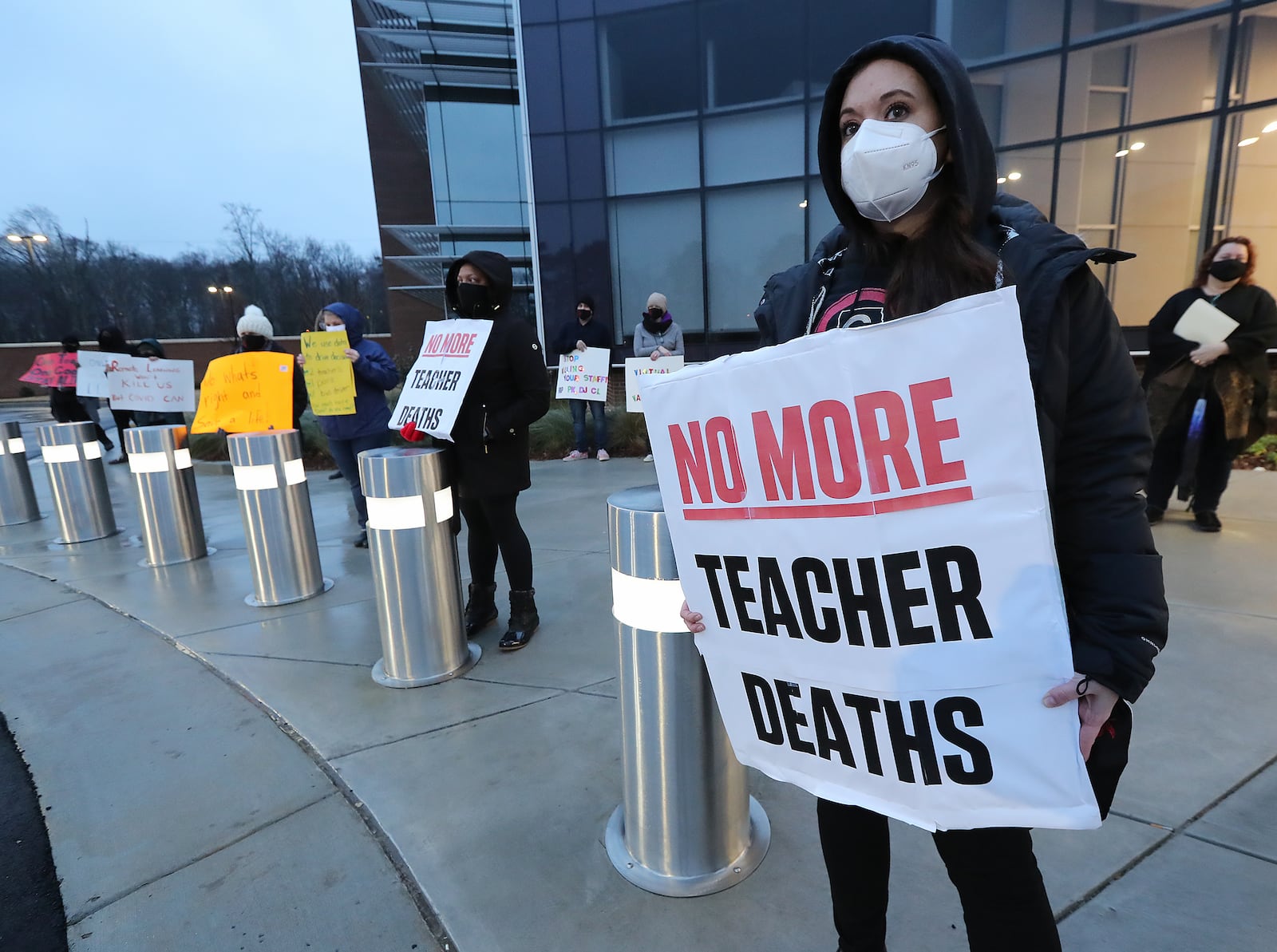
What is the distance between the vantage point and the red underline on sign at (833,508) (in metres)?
1.26

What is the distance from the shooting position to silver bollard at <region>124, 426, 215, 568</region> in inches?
227

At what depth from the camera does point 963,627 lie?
4.20 feet

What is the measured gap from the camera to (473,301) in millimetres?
3822

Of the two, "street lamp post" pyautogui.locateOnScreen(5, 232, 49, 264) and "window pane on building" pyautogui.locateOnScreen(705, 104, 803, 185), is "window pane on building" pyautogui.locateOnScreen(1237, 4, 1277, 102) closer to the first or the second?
"window pane on building" pyautogui.locateOnScreen(705, 104, 803, 185)

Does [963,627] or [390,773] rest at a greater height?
[963,627]

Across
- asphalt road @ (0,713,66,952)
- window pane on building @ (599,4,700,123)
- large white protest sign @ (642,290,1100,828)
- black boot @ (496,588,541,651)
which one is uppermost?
window pane on building @ (599,4,700,123)

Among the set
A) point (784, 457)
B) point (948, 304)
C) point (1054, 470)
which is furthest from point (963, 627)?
point (948, 304)

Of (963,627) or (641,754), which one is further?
(641,754)

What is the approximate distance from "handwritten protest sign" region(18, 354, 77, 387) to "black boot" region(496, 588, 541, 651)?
876 centimetres

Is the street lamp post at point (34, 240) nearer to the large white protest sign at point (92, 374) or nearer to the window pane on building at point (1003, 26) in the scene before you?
the large white protest sign at point (92, 374)

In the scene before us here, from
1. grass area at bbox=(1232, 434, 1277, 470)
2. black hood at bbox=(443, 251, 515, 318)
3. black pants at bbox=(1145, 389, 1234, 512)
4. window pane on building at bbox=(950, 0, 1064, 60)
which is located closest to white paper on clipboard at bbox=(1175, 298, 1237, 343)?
black pants at bbox=(1145, 389, 1234, 512)

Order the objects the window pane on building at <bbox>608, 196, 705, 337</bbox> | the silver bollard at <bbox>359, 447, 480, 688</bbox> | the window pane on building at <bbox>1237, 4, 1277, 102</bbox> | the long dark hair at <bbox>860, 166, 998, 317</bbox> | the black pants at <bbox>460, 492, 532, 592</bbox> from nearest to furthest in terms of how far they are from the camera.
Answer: the long dark hair at <bbox>860, 166, 998, 317</bbox>
the silver bollard at <bbox>359, 447, 480, 688</bbox>
the black pants at <bbox>460, 492, 532, 592</bbox>
the window pane on building at <bbox>1237, 4, 1277, 102</bbox>
the window pane on building at <bbox>608, 196, 705, 337</bbox>

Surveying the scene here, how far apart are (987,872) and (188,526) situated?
6488 mm

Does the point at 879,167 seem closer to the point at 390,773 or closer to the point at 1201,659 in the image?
the point at 390,773
